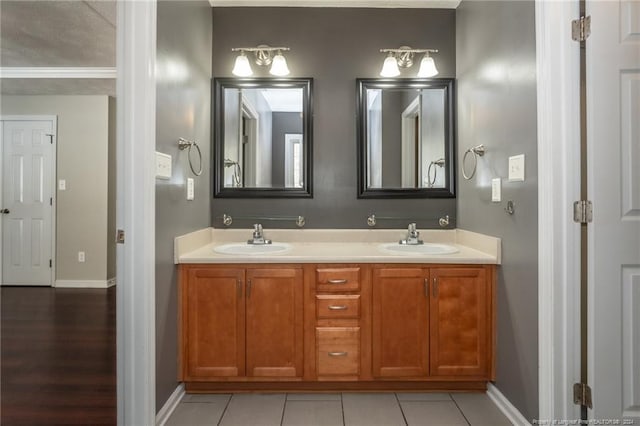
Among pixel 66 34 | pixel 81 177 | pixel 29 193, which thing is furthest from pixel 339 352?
pixel 29 193

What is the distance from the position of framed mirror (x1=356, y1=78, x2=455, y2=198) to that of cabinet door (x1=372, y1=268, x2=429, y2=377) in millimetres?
750

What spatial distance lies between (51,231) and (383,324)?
430cm

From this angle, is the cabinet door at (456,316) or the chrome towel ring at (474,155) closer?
the cabinet door at (456,316)

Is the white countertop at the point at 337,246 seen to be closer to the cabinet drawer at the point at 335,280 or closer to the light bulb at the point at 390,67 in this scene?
the cabinet drawer at the point at 335,280

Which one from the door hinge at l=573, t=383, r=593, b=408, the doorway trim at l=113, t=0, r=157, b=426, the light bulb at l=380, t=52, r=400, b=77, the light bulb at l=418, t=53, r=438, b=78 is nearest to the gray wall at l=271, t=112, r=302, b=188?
the light bulb at l=380, t=52, r=400, b=77

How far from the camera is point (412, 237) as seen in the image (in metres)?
2.41

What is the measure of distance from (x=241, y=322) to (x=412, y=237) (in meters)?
1.22

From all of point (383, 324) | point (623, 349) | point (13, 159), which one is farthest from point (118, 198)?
point (13, 159)

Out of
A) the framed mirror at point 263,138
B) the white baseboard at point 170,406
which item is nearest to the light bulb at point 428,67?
the framed mirror at point 263,138

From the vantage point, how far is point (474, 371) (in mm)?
1999

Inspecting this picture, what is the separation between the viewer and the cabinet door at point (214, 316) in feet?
6.46

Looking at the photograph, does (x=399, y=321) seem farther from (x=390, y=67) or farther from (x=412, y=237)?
(x=390, y=67)

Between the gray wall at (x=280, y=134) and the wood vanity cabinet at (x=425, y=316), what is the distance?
1007mm

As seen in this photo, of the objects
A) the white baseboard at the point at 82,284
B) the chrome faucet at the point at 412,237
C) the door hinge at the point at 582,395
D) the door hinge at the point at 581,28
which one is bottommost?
the white baseboard at the point at 82,284
